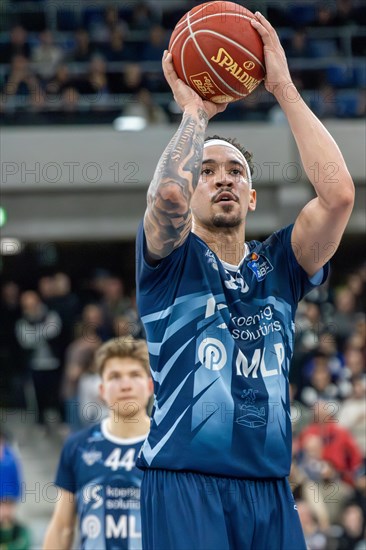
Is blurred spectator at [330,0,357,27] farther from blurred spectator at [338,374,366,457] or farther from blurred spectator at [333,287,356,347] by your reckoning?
blurred spectator at [338,374,366,457]

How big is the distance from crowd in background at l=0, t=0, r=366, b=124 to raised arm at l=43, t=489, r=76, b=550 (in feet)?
36.7

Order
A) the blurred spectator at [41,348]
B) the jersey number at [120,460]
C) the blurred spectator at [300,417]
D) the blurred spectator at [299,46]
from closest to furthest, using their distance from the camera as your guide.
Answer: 1. the jersey number at [120,460]
2. the blurred spectator at [300,417]
3. the blurred spectator at [41,348]
4. the blurred spectator at [299,46]

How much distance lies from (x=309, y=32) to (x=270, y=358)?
15404 mm

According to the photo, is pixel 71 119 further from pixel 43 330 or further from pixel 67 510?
pixel 67 510

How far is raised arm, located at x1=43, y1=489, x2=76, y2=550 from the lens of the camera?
19.8ft

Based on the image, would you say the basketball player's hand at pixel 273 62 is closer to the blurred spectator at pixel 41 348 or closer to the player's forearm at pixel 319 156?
the player's forearm at pixel 319 156

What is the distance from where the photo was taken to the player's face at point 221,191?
421cm

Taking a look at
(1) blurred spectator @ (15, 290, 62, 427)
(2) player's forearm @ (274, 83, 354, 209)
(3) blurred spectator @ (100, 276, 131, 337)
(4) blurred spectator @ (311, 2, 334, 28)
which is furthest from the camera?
(4) blurred spectator @ (311, 2, 334, 28)

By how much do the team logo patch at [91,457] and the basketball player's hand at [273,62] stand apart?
108 inches

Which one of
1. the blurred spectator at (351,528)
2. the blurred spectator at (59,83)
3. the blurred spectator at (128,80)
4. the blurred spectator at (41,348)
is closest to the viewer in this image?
the blurred spectator at (351,528)

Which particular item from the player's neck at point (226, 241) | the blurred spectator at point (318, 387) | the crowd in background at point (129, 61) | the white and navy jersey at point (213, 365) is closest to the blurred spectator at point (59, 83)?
the crowd in background at point (129, 61)

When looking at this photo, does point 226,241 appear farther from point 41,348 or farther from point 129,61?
point 129,61

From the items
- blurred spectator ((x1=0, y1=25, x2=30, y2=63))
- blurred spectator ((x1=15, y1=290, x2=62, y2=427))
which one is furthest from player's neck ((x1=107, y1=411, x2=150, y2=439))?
blurred spectator ((x1=0, y1=25, x2=30, y2=63))

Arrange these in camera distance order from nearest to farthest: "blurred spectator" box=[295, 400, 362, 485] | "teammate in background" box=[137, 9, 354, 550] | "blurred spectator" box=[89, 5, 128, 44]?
"teammate in background" box=[137, 9, 354, 550] → "blurred spectator" box=[295, 400, 362, 485] → "blurred spectator" box=[89, 5, 128, 44]
